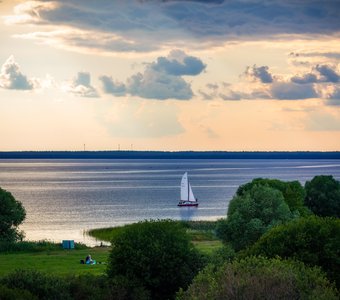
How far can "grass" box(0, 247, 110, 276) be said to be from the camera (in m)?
63.1

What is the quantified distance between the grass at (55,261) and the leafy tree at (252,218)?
12.6 metres

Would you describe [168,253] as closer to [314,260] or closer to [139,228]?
[139,228]

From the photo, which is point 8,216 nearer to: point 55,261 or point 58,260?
point 58,260

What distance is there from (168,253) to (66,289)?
8.79 m

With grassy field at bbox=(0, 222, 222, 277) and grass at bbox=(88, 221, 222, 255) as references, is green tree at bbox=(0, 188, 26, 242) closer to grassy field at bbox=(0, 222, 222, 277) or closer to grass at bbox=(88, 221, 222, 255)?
grass at bbox=(88, 221, 222, 255)

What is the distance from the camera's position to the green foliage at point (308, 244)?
47.4 metres

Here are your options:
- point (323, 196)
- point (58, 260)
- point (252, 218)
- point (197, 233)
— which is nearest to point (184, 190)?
point (323, 196)

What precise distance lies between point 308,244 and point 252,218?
2157 centimetres

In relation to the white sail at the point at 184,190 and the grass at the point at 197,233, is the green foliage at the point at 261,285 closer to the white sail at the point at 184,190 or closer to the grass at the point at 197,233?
the grass at the point at 197,233

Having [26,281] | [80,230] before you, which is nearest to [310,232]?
[26,281]

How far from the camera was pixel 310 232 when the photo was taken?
4909 centimetres

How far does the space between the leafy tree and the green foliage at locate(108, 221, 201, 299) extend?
1625 centimetres

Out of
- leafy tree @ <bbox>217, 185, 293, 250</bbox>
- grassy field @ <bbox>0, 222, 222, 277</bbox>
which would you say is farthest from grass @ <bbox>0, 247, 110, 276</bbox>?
leafy tree @ <bbox>217, 185, 293, 250</bbox>

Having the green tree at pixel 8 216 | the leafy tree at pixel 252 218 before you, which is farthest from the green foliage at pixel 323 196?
the green tree at pixel 8 216
